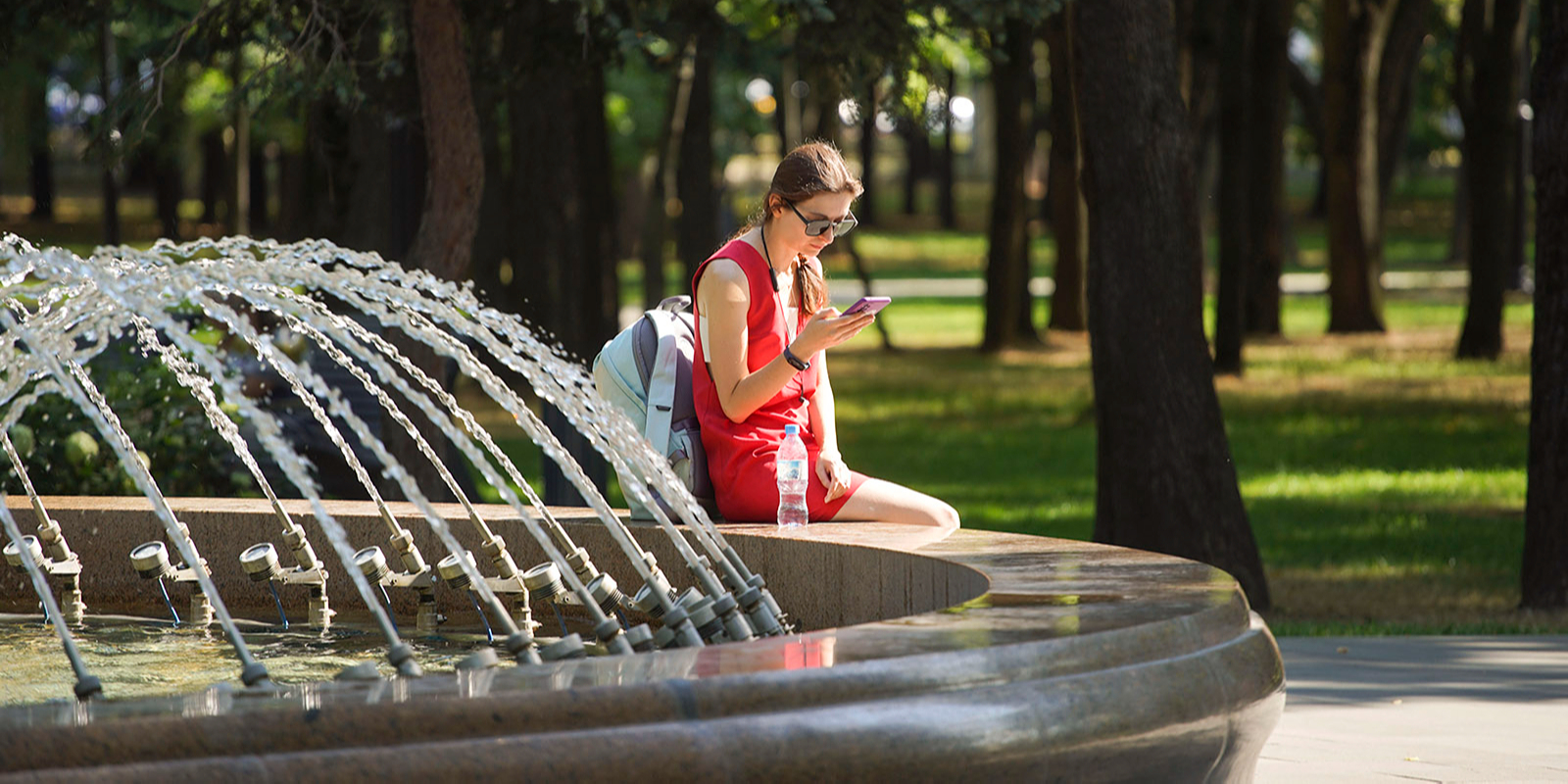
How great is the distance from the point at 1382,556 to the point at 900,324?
20925 millimetres

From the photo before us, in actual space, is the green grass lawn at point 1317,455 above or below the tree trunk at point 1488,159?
below

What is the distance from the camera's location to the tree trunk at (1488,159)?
733 inches

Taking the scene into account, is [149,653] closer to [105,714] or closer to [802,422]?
[802,422]

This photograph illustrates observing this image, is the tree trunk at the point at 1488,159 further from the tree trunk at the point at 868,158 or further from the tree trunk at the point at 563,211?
the tree trunk at the point at 563,211

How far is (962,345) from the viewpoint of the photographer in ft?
84.6

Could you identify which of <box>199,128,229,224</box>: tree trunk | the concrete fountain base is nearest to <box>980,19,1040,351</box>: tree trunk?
the concrete fountain base

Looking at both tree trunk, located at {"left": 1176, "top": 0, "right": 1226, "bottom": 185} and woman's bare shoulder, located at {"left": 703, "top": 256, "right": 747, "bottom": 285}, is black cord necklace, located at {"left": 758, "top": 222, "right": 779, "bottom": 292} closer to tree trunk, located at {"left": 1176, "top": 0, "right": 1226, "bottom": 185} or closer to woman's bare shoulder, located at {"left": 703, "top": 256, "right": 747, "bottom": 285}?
woman's bare shoulder, located at {"left": 703, "top": 256, "right": 747, "bottom": 285}

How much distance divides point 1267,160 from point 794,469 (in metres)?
17.8

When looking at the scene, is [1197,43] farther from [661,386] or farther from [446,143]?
[661,386]

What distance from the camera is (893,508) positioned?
522 cm

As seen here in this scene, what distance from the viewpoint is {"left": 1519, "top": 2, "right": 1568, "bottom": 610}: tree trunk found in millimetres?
7914

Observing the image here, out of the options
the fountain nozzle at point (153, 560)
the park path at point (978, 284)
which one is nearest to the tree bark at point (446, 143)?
the fountain nozzle at point (153, 560)

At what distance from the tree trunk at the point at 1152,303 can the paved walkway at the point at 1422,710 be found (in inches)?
39.2

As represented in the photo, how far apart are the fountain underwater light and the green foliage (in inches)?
100
